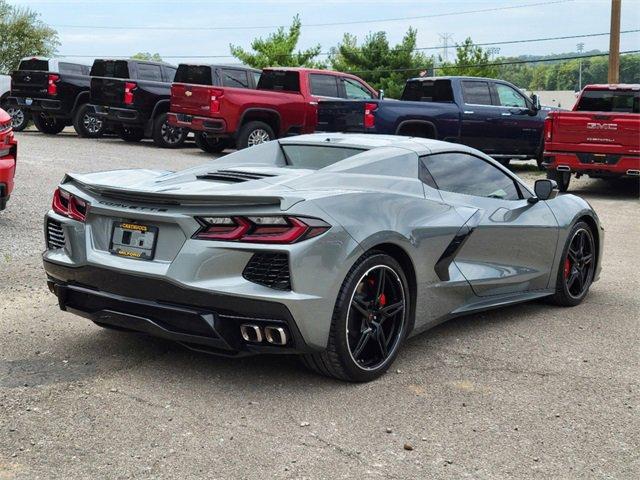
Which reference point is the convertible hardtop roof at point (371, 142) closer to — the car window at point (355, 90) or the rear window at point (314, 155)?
the rear window at point (314, 155)

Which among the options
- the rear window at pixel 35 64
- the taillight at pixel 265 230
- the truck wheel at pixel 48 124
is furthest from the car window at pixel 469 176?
the truck wheel at pixel 48 124

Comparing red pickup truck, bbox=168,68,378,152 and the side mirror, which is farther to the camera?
red pickup truck, bbox=168,68,378,152

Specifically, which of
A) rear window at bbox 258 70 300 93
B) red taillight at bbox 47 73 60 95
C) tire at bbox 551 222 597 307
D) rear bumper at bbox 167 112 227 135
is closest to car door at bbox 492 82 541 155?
rear window at bbox 258 70 300 93

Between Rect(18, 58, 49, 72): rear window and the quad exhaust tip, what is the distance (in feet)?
64.1

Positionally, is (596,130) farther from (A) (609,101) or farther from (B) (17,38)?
(B) (17,38)

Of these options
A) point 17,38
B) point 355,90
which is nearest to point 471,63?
point 17,38

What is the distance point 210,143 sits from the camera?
20.0 metres

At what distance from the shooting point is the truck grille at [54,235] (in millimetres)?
5266

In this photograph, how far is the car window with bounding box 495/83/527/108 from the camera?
18422 millimetres

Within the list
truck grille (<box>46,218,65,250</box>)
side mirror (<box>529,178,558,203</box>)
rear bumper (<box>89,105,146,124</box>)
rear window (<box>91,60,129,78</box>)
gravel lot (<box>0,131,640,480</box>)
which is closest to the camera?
gravel lot (<box>0,131,640,480</box>)

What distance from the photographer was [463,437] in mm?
4281

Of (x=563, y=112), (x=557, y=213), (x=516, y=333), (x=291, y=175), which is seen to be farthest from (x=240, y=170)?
(x=563, y=112)

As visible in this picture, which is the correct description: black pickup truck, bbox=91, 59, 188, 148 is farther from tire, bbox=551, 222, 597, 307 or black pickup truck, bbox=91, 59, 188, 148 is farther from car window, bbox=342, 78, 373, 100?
tire, bbox=551, 222, 597, 307

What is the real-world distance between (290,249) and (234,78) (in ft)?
50.2
